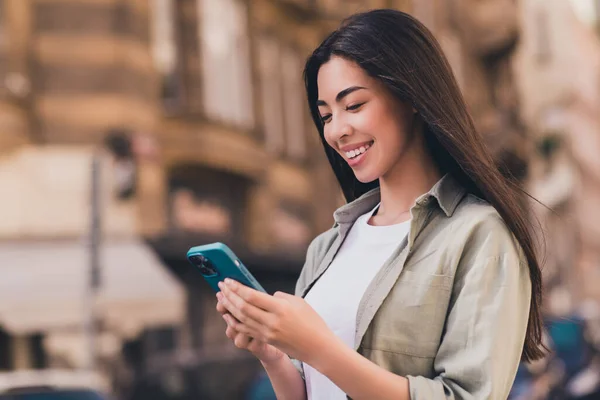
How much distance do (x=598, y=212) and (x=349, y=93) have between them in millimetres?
75643

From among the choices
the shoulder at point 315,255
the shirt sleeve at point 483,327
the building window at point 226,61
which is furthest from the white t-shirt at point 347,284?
the building window at point 226,61

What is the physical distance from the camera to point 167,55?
17156mm

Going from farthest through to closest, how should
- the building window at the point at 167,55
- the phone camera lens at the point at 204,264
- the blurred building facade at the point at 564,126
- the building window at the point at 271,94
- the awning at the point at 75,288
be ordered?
the blurred building facade at the point at 564,126, the building window at the point at 271,94, the building window at the point at 167,55, the awning at the point at 75,288, the phone camera lens at the point at 204,264

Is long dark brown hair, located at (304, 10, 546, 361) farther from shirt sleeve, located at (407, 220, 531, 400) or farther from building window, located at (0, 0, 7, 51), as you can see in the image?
building window, located at (0, 0, 7, 51)

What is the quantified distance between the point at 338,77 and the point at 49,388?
554 centimetres

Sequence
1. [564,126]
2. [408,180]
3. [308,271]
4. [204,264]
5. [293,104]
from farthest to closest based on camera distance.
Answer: [564,126]
[293,104]
[308,271]
[408,180]
[204,264]

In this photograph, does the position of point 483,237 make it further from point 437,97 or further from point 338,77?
point 338,77

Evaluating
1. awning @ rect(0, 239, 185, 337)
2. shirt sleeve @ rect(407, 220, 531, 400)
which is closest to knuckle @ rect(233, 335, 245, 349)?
shirt sleeve @ rect(407, 220, 531, 400)

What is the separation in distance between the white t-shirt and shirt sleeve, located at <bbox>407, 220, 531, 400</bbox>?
0.72 ft

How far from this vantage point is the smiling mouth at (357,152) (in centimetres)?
228

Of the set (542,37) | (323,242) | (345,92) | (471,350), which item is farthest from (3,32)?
(542,37)

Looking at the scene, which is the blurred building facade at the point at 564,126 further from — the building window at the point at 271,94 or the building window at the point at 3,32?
the building window at the point at 3,32

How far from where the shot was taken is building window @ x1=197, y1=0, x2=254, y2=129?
17859 millimetres

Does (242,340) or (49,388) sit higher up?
(242,340)
